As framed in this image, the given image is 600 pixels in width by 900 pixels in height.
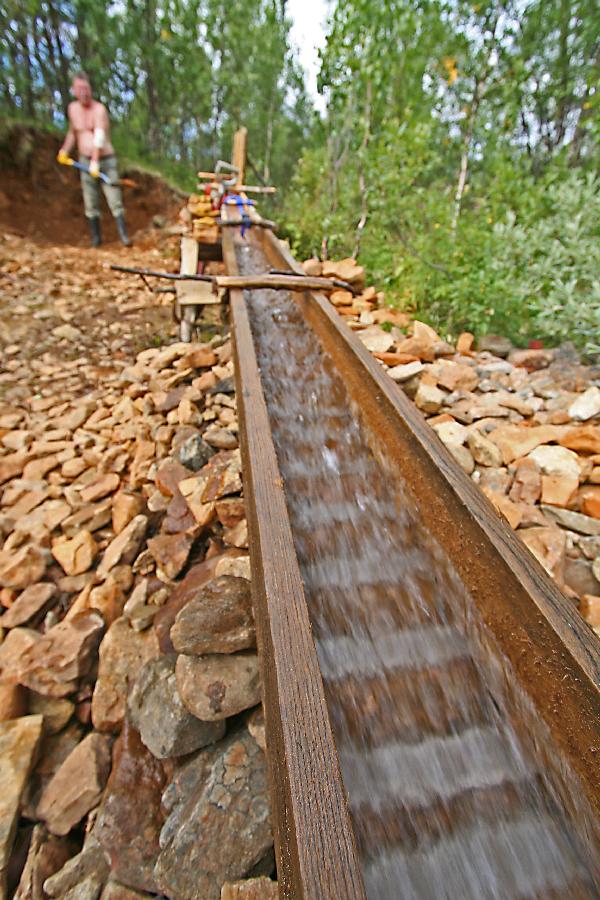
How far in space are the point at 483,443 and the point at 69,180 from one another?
10.4 meters

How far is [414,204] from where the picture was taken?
4.68 meters

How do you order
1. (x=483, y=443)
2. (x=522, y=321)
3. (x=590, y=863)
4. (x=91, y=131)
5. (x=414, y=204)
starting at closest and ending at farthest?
(x=590, y=863)
(x=483, y=443)
(x=522, y=321)
(x=414, y=204)
(x=91, y=131)

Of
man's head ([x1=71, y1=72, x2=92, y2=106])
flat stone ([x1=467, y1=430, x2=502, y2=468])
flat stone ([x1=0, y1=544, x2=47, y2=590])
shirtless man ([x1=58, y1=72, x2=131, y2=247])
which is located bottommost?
flat stone ([x1=0, y1=544, x2=47, y2=590])

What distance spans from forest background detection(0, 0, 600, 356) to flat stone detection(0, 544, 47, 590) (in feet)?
10.9

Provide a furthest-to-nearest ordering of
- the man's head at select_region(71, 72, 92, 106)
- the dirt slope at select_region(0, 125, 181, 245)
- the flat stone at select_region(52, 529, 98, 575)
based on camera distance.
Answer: the dirt slope at select_region(0, 125, 181, 245) → the man's head at select_region(71, 72, 92, 106) → the flat stone at select_region(52, 529, 98, 575)

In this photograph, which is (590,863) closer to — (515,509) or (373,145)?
(515,509)

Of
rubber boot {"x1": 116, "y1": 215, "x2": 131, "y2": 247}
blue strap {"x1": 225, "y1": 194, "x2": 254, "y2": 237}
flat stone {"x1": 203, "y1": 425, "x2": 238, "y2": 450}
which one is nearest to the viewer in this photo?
flat stone {"x1": 203, "y1": 425, "x2": 238, "y2": 450}

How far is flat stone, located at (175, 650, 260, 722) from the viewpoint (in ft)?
4.37

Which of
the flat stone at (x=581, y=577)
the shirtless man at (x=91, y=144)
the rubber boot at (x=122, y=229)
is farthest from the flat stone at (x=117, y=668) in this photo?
the rubber boot at (x=122, y=229)

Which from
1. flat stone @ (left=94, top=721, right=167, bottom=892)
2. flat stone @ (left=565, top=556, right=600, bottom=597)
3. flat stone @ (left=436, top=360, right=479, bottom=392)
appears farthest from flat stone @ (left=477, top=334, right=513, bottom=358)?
flat stone @ (left=94, top=721, right=167, bottom=892)

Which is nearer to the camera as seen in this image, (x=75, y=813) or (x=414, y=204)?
(x=75, y=813)

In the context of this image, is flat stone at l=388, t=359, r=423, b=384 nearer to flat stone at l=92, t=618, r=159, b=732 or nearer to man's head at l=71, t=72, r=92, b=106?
flat stone at l=92, t=618, r=159, b=732

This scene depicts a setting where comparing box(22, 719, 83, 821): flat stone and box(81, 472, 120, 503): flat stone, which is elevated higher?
box(81, 472, 120, 503): flat stone

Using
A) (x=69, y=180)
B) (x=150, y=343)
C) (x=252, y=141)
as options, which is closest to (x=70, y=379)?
(x=150, y=343)
